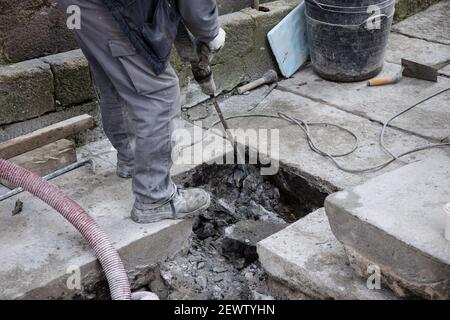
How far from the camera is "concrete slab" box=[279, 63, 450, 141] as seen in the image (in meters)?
4.71

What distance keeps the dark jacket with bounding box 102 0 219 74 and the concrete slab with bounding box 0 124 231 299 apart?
35.2 inches

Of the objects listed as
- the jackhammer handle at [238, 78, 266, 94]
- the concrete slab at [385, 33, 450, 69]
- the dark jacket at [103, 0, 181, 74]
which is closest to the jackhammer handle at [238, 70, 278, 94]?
the jackhammer handle at [238, 78, 266, 94]

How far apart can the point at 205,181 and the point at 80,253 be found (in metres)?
1.19

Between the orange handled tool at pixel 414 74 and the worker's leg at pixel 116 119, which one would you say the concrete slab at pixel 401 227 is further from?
the orange handled tool at pixel 414 74

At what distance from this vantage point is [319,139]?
4.57m

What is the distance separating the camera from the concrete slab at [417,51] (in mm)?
5816

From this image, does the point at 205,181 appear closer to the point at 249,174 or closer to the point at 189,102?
the point at 249,174

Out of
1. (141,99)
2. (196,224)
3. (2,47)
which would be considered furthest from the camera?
(2,47)

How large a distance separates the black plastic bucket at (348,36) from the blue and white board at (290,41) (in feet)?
0.63

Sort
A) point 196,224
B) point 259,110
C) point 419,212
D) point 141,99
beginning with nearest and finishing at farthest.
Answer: point 419,212, point 141,99, point 196,224, point 259,110

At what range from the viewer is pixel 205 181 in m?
4.32

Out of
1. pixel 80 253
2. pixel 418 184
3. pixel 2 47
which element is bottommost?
pixel 80 253
